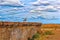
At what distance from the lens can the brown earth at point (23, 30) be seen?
827 cm

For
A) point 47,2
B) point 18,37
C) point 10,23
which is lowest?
point 18,37

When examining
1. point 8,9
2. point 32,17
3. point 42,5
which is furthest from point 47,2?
point 8,9

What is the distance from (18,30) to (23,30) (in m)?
0.18

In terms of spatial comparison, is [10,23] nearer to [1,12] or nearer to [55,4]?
[1,12]

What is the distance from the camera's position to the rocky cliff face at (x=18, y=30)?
827cm

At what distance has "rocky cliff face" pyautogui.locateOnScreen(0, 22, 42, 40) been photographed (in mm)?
8266

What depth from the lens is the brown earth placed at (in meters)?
8.27

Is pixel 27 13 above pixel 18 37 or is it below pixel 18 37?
above

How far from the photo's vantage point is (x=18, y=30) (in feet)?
27.5

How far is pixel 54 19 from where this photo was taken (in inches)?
337

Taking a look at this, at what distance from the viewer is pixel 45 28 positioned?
27.9 ft

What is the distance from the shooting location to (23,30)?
8414mm

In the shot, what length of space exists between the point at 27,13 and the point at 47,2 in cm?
83

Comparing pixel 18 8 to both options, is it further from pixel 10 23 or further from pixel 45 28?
pixel 45 28
